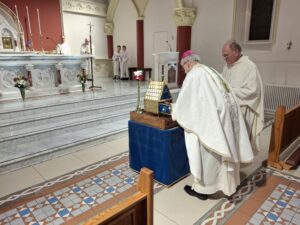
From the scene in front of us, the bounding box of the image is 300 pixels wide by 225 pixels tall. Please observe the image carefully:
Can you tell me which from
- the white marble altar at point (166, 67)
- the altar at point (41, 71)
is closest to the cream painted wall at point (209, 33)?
the white marble altar at point (166, 67)

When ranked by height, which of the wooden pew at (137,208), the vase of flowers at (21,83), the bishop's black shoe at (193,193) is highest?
the vase of flowers at (21,83)

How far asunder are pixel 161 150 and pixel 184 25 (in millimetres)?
6820

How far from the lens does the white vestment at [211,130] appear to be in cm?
237

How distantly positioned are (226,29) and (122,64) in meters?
4.83

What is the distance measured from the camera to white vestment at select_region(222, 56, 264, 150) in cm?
305

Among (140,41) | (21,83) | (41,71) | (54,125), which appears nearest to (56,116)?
(54,125)

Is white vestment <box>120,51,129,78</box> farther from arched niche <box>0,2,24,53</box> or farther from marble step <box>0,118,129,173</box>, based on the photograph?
marble step <box>0,118,129,173</box>

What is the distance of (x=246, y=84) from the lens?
121 inches

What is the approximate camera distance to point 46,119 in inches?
191

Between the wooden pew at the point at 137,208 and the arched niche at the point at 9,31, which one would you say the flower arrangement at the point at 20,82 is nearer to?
the arched niche at the point at 9,31

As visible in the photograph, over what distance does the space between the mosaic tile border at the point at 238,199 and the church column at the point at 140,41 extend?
27.2 ft

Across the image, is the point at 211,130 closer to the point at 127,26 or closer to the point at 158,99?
the point at 158,99

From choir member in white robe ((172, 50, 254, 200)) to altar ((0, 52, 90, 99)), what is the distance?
4835mm

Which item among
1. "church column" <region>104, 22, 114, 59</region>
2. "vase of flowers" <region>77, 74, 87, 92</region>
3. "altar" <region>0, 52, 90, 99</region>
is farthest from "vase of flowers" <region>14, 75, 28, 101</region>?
"church column" <region>104, 22, 114, 59</region>
